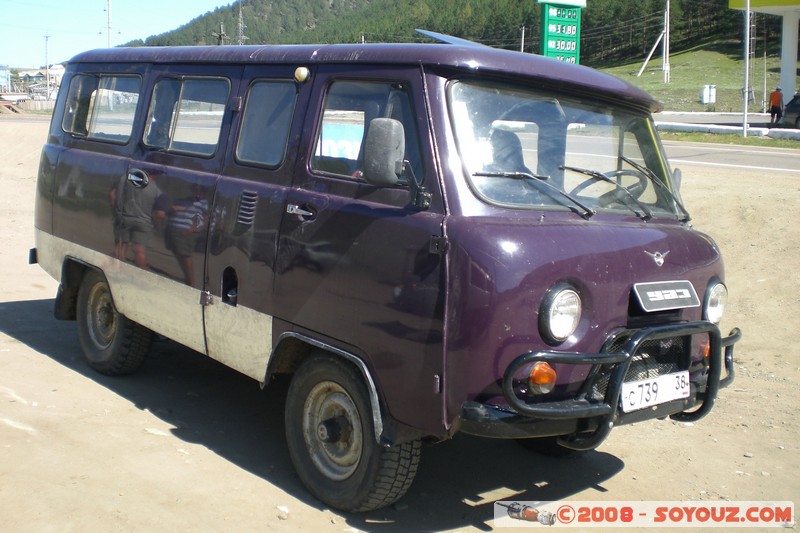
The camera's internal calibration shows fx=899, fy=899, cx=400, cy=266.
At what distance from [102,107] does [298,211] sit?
9.33ft

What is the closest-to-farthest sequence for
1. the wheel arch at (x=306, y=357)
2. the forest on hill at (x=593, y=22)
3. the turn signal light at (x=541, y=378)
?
the turn signal light at (x=541, y=378)
the wheel arch at (x=306, y=357)
the forest on hill at (x=593, y=22)

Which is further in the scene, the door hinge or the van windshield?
the van windshield

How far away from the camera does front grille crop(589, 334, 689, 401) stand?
13.7ft

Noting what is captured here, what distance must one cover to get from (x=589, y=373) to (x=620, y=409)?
0.23 m

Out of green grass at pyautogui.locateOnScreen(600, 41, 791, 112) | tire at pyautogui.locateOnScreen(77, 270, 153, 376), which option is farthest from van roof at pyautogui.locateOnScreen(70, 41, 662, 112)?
green grass at pyautogui.locateOnScreen(600, 41, 791, 112)

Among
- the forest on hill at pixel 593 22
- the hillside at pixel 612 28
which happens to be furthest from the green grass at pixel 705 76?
the forest on hill at pixel 593 22

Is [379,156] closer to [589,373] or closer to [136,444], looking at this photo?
[589,373]

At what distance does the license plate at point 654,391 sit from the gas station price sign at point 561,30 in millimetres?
10066

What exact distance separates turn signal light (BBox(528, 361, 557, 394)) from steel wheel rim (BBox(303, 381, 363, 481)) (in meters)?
0.95

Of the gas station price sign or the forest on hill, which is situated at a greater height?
the forest on hill

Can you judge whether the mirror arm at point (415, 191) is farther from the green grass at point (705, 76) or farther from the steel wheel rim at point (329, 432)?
the green grass at point (705, 76)

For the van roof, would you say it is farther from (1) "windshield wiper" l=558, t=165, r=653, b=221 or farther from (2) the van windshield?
(1) "windshield wiper" l=558, t=165, r=653, b=221

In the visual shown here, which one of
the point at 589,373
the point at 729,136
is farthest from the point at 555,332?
the point at 729,136

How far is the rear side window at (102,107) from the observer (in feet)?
21.1
